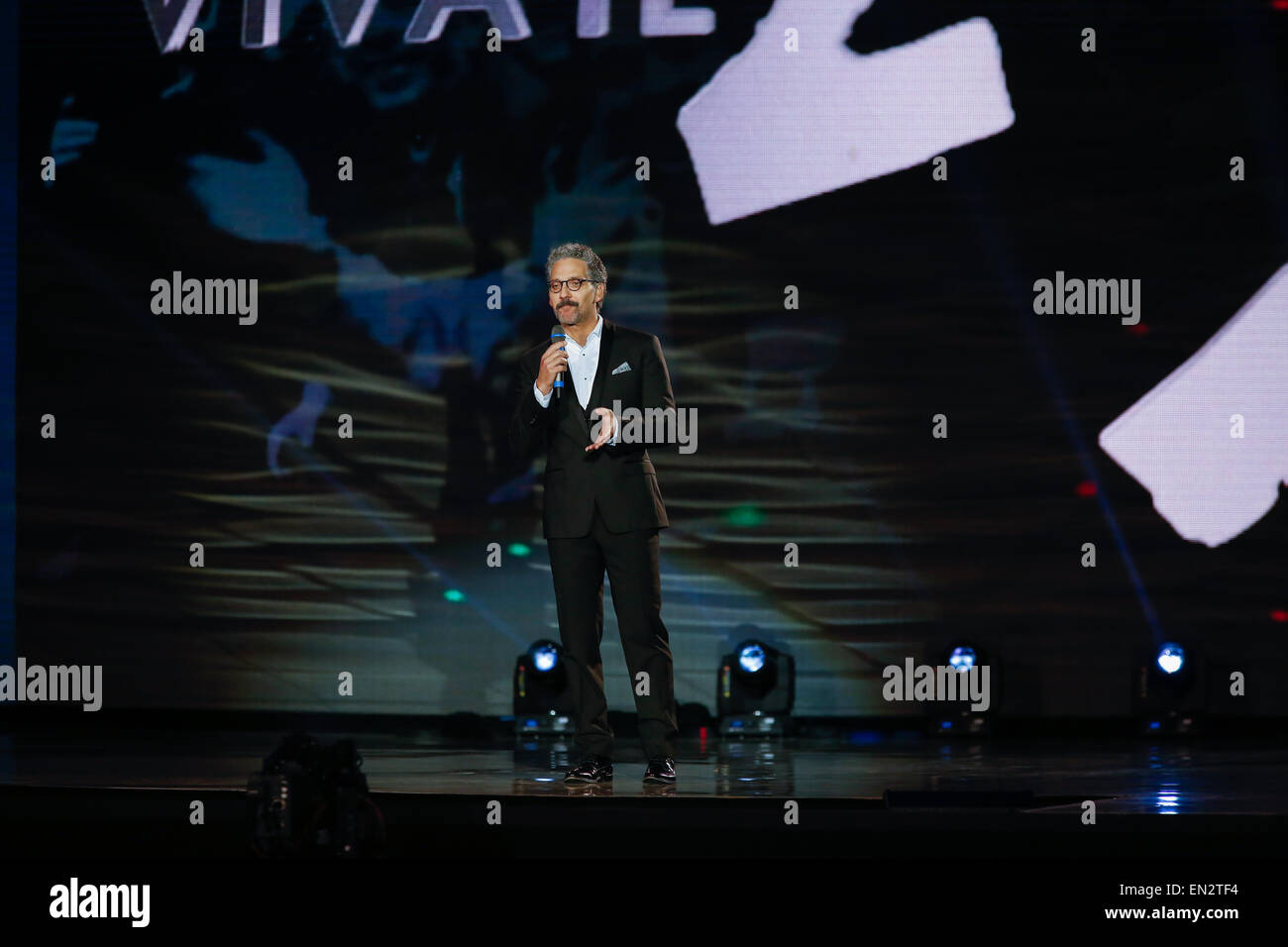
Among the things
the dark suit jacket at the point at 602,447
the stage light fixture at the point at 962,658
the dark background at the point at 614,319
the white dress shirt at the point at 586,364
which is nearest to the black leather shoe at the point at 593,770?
the dark suit jacket at the point at 602,447

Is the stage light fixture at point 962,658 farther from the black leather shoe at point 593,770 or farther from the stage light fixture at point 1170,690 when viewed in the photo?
the black leather shoe at point 593,770

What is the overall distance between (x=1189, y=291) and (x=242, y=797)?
4.01 m

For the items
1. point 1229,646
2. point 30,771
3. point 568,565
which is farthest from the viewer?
point 1229,646

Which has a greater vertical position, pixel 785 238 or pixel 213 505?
pixel 785 238

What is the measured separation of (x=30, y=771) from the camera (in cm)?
425

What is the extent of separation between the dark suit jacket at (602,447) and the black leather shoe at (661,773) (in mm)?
572

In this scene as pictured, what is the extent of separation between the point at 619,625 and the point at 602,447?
427 mm

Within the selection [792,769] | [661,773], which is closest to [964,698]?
[792,769]

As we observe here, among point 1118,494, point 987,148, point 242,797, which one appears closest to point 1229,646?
point 1118,494

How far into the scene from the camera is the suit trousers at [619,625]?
147 inches

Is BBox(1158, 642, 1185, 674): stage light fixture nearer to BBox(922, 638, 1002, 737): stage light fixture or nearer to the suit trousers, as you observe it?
BBox(922, 638, 1002, 737): stage light fixture

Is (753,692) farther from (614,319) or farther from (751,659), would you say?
(614,319)

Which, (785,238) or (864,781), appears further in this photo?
(785,238)

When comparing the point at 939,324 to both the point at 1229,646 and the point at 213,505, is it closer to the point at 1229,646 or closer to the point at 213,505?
the point at 1229,646
